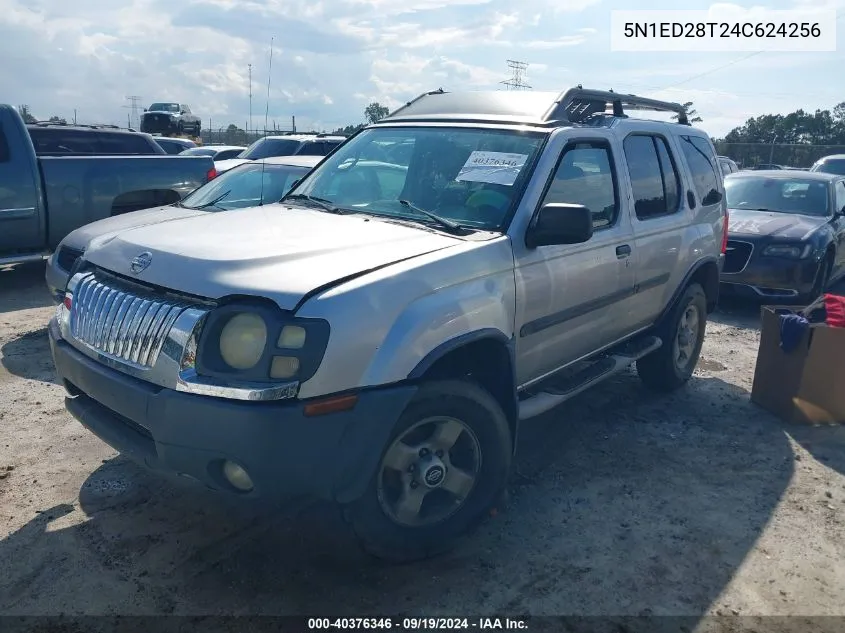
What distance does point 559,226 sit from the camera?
3334 mm

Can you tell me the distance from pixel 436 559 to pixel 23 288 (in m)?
6.97

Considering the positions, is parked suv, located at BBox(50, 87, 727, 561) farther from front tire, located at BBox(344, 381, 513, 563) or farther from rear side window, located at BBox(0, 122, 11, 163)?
rear side window, located at BBox(0, 122, 11, 163)

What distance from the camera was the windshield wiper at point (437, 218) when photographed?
11.0ft

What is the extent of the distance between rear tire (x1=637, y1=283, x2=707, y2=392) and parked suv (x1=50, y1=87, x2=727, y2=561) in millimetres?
585

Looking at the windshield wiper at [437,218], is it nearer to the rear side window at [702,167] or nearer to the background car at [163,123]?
the rear side window at [702,167]

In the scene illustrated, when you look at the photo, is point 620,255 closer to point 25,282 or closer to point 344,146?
point 344,146

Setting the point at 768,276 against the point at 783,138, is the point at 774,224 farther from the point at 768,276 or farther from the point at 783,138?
the point at 783,138

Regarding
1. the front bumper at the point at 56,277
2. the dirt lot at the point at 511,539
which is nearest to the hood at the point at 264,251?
the dirt lot at the point at 511,539

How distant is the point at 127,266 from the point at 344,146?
1978mm

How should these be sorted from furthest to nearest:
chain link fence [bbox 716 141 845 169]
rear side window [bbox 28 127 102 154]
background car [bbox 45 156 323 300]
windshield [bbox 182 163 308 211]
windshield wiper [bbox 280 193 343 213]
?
chain link fence [bbox 716 141 845 169] < rear side window [bbox 28 127 102 154] < windshield [bbox 182 163 308 211] < background car [bbox 45 156 323 300] < windshield wiper [bbox 280 193 343 213]

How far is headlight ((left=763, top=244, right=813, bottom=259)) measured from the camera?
8055 millimetres

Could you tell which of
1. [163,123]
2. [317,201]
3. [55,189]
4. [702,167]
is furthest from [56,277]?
[163,123]

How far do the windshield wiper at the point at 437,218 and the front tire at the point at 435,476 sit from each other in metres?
0.76

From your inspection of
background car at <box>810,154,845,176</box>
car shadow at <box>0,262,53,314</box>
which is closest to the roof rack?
car shadow at <box>0,262,53,314</box>
